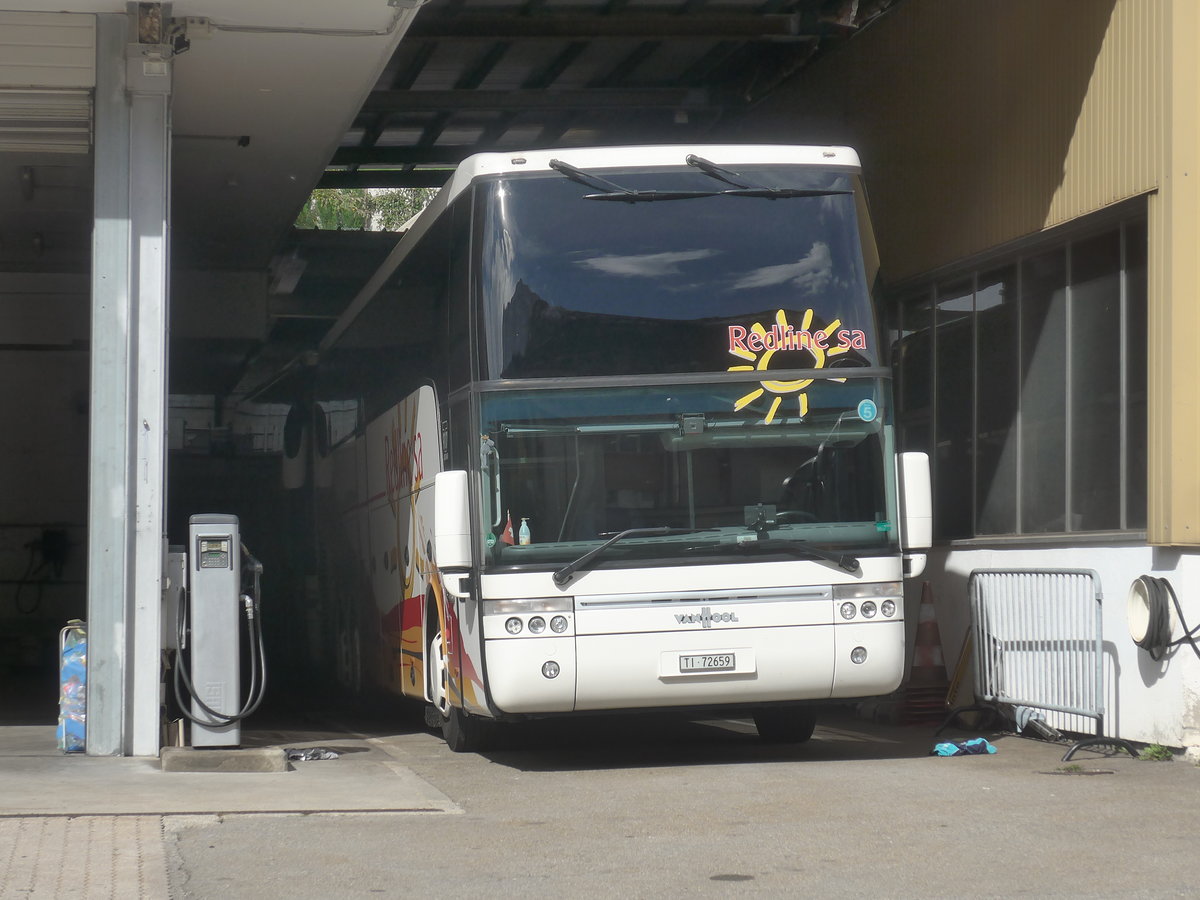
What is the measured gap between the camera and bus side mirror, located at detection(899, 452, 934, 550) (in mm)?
9875

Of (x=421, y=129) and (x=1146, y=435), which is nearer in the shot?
(x=1146, y=435)

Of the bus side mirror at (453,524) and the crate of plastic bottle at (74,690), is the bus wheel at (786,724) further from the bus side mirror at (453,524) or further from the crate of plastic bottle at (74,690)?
the crate of plastic bottle at (74,690)

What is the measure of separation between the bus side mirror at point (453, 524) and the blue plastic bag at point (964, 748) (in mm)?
3406

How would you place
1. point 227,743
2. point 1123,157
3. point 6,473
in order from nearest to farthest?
point 227,743
point 1123,157
point 6,473

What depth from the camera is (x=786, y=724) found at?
11.2 m

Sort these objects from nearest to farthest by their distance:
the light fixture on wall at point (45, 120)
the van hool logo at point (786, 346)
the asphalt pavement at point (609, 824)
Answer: the asphalt pavement at point (609, 824) → the van hool logo at point (786, 346) → the light fixture on wall at point (45, 120)

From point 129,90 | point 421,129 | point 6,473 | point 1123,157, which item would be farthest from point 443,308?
point 6,473

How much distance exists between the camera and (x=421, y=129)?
64.6 ft

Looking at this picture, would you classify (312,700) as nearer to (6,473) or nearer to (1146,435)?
(6,473)

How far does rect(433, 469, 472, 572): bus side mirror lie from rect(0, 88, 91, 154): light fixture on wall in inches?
145

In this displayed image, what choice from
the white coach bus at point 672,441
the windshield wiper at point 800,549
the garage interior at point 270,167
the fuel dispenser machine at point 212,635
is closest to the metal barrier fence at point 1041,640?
the white coach bus at point 672,441

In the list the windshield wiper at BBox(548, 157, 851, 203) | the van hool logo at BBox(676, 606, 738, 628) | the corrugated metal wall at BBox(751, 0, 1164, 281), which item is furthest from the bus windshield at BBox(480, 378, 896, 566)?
the corrugated metal wall at BBox(751, 0, 1164, 281)

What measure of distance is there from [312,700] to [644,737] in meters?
8.02

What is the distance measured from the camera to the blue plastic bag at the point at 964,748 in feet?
35.0
